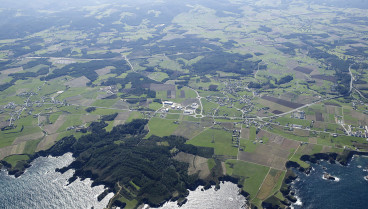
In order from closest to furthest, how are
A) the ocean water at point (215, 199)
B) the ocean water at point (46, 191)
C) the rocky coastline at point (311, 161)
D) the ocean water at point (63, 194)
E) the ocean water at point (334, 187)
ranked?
the ocean water at point (334, 187) → the ocean water at point (215, 199) → the ocean water at point (63, 194) → the rocky coastline at point (311, 161) → the ocean water at point (46, 191)

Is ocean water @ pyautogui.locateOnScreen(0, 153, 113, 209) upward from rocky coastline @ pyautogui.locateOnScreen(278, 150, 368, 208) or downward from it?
downward

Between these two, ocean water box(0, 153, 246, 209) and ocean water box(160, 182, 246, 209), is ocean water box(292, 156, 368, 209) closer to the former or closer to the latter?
ocean water box(160, 182, 246, 209)

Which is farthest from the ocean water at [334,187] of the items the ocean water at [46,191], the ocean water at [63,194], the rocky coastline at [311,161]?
the ocean water at [46,191]

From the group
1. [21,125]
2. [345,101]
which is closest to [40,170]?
[21,125]

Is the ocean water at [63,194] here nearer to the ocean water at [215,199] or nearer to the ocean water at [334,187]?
the ocean water at [215,199]

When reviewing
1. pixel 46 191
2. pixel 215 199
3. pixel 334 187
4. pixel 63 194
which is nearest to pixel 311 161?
pixel 334 187

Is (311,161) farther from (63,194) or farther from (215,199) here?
(63,194)

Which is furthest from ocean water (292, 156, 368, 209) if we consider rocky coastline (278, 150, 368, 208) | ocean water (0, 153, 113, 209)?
ocean water (0, 153, 113, 209)
